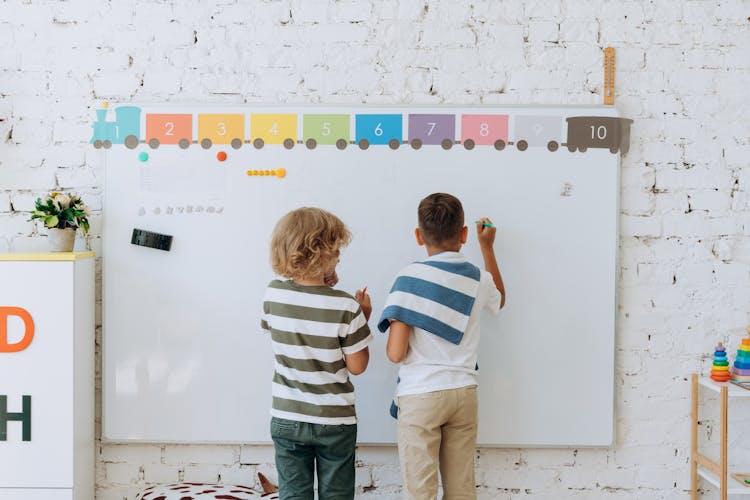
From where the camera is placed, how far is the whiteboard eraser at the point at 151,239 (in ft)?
6.69

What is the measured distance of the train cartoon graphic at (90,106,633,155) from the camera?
2.03m

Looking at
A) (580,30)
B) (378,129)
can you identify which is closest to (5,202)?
(378,129)

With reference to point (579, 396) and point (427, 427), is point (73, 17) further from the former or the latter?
point (579, 396)

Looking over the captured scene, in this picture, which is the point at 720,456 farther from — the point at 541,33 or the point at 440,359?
the point at 541,33

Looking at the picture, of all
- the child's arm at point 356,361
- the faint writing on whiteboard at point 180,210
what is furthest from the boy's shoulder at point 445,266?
the faint writing on whiteboard at point 180,210

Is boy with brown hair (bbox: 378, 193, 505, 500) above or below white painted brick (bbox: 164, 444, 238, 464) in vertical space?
above

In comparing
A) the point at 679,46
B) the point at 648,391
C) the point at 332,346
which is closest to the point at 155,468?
the point at 332,346

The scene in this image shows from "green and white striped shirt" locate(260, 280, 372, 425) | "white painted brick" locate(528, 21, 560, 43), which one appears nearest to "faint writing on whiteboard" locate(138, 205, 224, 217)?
"green and white striped shirt" locate(260, 280, 372, 425)

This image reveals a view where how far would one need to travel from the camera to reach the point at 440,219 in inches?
68.4

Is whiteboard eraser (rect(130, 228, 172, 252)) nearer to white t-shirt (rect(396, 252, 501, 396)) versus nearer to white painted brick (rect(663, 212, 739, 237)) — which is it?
white t-shirt (rect(396, 252, 501, 396))

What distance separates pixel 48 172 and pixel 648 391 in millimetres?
2097

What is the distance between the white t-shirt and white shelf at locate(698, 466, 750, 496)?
865 mm

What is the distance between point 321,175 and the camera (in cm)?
204

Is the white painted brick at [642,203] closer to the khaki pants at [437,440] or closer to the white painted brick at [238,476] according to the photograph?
the khaki pants at [437,440]
